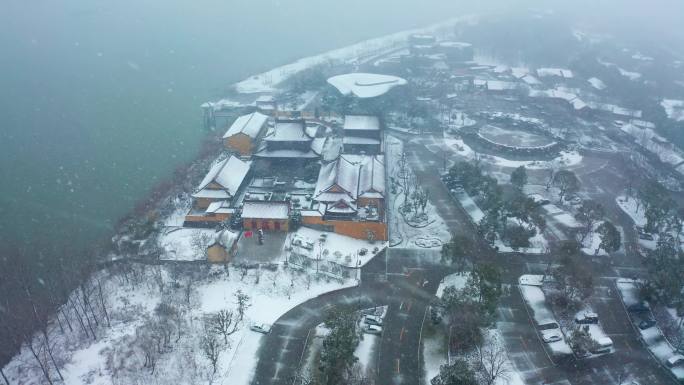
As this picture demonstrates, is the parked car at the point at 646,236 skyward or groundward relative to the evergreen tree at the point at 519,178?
groundward

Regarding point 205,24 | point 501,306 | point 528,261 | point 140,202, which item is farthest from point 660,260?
point 205,24

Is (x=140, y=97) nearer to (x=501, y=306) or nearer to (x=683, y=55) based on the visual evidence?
(x=501, y=306)

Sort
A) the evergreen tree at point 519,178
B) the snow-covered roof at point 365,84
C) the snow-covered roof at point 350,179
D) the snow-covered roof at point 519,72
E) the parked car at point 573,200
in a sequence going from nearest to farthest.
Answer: the snow-covered roof at point 350,179 → the parked car at point 573,200 → the evergreen tree at point 519,178 → the snow-covered roof at point 365,84 → the snow-covered roof at point 519,72

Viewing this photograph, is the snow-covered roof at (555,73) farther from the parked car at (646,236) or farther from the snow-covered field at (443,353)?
the snow-covered field at (443,353)

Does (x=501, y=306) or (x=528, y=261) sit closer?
(x=501, y=306)

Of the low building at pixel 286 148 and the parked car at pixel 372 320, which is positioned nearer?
the parked car at pixel 372 320

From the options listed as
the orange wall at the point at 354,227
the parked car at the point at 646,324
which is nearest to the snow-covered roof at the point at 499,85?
the orange wall at the point at 354,227
